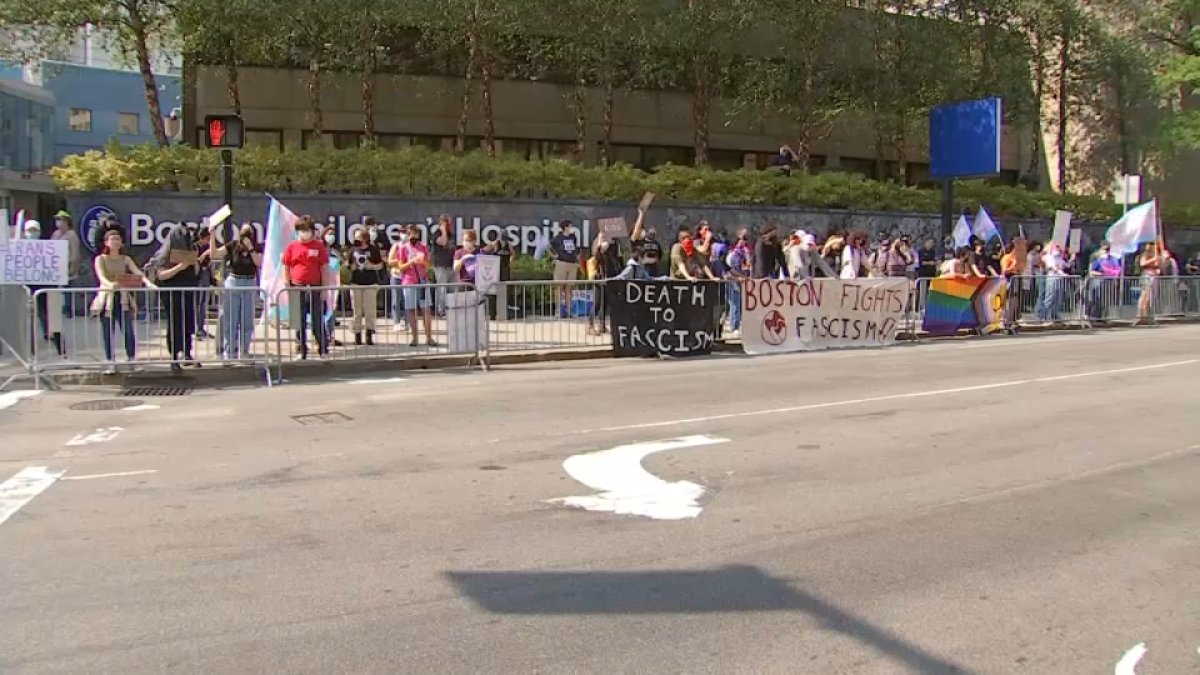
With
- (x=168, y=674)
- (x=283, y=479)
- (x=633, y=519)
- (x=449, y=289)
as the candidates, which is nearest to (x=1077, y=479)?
(x=633, y=519)

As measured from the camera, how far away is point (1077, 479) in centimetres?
735

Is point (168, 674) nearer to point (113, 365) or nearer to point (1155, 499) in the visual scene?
point (1155, 499)

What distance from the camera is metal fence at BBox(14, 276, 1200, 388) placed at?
1159cm

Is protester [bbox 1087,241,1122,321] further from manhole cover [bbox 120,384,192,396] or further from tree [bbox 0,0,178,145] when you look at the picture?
tree [bbox 0,0,178,145]

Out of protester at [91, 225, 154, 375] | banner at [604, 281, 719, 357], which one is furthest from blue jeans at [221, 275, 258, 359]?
banner at [604, 281, 719, 357]

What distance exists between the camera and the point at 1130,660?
4.25 m

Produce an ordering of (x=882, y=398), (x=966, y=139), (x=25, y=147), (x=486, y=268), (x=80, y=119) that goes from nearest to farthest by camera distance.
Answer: (x=882, y=398)
(x=486, y=268)
(x=966, y=139)
(x=25, y=147)
(x=80, y=119)

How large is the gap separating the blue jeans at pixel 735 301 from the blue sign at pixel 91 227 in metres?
12.4

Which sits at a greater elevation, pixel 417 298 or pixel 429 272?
pixel 429 272

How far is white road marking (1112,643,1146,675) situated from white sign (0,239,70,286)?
12.5 m

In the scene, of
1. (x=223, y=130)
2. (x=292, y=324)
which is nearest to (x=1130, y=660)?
(x=292, y=324)

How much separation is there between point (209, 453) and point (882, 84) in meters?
27.1

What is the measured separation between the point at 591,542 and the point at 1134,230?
20790 mm

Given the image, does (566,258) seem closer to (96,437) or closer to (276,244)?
(276,244)
